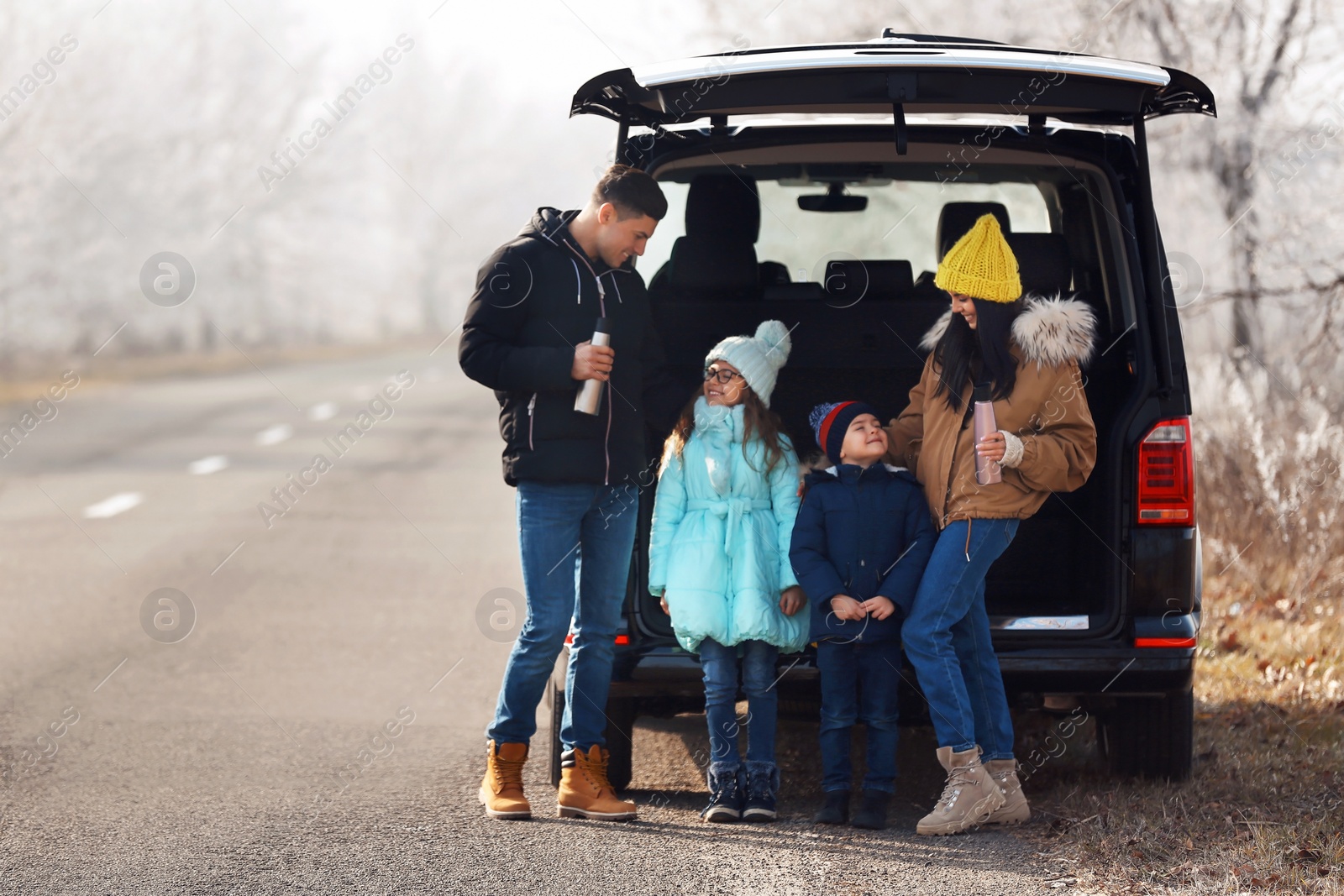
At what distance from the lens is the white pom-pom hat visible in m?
4.68

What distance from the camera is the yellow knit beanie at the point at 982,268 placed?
14.7 ft

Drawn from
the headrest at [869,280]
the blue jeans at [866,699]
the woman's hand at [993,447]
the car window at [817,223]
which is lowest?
the blue jeans at [866,699]

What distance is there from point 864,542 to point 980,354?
2.16ft

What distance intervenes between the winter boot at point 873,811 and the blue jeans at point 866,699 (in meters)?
0.02

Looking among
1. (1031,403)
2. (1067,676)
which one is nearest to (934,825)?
(1067,676)

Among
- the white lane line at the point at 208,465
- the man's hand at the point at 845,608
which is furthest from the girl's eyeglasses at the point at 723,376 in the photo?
the white lane line at the point at 208,465

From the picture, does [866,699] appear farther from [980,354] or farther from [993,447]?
[980,354]

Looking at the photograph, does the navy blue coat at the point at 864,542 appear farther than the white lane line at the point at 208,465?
No

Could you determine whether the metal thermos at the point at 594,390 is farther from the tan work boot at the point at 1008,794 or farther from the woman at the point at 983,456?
the tan work boot at the point at 1008,794

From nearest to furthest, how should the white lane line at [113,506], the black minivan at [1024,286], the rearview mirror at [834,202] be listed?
1. the black minivan at [1024,286]
2. the rearview mirror at [834,202]
3. the white lane line at [113,506]

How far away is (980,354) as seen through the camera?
14.9 feet

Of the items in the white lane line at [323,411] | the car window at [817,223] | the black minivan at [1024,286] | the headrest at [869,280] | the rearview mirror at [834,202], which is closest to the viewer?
the black minivan at [1024,286]

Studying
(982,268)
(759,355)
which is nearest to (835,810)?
(759,355)

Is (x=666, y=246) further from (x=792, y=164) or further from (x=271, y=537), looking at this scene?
(x=271, y=537)
